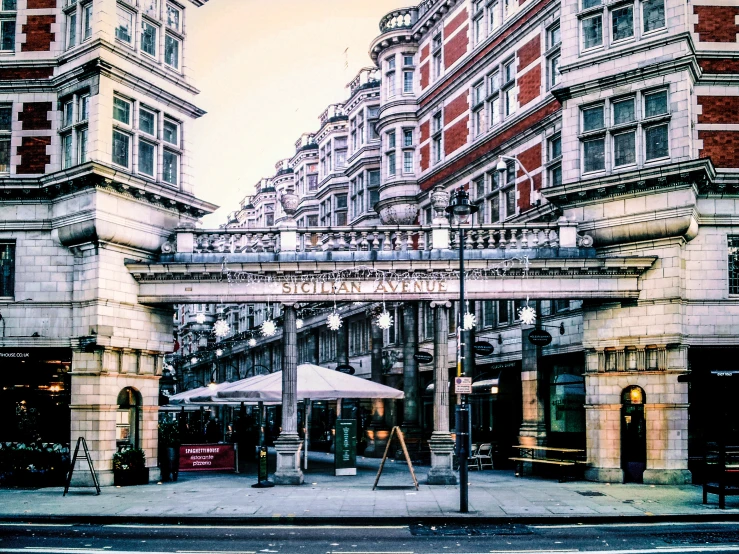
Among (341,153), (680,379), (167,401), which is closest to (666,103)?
(680,379)

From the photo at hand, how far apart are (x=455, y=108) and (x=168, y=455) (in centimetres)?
1951

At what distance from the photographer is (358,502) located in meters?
19.2

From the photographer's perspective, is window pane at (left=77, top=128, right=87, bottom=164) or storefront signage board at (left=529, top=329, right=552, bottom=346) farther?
Answer: storefront signage board at (left=529, top=329, right=552, bottom=346)

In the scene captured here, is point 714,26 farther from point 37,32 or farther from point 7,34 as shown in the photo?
point 7,34

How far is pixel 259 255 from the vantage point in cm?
2373

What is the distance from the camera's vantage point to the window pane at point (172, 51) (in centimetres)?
2605

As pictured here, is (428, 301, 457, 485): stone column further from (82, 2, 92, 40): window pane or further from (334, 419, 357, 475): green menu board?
(82, 2, 92, 40): window pane

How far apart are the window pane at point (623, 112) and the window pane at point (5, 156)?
17244mm

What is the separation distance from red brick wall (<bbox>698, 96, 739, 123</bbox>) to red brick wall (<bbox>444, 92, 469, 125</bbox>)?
12846 millimetres

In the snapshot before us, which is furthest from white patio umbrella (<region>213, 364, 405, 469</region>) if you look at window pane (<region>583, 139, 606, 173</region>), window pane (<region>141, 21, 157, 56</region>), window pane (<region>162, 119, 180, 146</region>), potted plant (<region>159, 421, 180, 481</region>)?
window pane (<region>141, 21, 157, 56</region>)

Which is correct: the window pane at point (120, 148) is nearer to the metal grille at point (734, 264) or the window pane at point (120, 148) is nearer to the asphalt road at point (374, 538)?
the asphalt road at point (374, 538)

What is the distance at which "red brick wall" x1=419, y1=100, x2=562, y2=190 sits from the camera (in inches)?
1145

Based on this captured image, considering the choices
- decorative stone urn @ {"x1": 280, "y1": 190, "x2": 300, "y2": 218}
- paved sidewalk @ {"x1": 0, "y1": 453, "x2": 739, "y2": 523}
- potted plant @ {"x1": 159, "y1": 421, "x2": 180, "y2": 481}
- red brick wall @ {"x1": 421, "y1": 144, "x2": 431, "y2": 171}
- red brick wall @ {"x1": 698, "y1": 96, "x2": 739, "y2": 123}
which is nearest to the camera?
paved sidewalk @ {"x1": 0, "y1": 453, "x2": 739, "y2": 523}

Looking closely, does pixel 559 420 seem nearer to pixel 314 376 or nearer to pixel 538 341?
pixel 538 341
